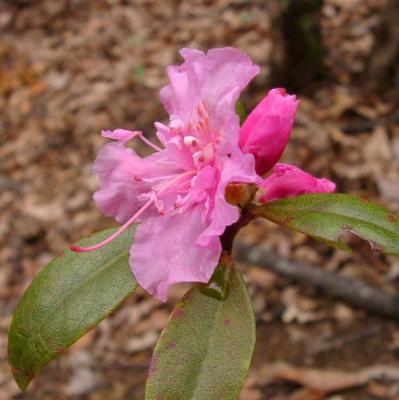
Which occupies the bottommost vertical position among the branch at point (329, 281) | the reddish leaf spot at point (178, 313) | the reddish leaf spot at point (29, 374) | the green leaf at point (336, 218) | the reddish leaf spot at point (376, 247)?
the branch at point (329, 281)

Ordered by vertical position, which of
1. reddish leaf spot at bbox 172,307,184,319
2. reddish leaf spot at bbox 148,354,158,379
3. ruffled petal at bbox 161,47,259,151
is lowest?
reddish leaf spot at bbox 148,354,158,379

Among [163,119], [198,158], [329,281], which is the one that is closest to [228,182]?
[198,158]

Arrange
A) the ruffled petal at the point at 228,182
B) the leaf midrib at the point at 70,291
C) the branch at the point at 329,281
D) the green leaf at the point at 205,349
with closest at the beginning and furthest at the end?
1. the ruffled petal at the point at 228,182
2. the green leaf at the point at 205,349
3. the leaf midrib at the point at 70,291
4. the branch at the point at 329,281

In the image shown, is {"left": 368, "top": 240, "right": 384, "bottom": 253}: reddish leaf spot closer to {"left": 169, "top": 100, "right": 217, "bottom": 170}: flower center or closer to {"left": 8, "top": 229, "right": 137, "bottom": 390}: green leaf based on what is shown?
{"left": 169, "top": 100, "right": 217, "bottom": 170}: flower center

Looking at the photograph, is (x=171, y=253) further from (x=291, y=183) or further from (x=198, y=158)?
(x=291, y=183)

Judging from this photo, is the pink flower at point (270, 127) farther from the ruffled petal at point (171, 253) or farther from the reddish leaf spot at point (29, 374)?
the reddish leaf spot at point (29, 374)

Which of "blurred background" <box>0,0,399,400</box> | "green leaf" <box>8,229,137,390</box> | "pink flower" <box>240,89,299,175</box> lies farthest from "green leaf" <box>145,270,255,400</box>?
"blurred background" <box>0,0,399,400</box>

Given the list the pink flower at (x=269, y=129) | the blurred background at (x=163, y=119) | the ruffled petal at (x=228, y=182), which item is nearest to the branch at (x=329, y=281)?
the blurred background at (x=163, y=119)
